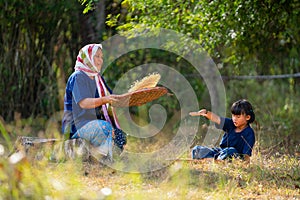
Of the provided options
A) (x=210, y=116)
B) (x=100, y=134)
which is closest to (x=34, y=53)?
(x=100, y=134)

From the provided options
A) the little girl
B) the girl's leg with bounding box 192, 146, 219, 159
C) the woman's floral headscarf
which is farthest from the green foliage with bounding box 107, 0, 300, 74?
the girl's leg with bounding box 192, 146, 219, 159

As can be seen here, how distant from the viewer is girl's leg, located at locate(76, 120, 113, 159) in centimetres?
617

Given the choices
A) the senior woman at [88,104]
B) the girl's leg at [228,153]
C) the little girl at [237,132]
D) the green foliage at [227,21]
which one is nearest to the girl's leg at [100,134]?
the senior woman at [88,104]

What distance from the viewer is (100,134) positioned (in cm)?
616

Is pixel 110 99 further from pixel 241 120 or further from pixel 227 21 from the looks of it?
pixel 227 21

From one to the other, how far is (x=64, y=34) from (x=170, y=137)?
2.34 meters

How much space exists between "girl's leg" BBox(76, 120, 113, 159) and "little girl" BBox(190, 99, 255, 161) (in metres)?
0.83

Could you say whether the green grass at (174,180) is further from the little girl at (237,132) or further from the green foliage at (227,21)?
the green foliage at (227,21)

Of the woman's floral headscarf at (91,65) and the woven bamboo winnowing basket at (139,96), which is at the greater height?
the woman's floral headscarf at (91,65)

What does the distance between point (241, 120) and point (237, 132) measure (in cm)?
14

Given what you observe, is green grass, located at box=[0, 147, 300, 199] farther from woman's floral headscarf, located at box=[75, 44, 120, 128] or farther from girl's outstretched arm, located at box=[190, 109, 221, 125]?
woman's floral headscarf, located at box=[75, 44, 120, 128]

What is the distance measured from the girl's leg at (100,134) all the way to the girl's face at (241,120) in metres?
1.21

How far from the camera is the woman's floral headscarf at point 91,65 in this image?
6180 millimetres

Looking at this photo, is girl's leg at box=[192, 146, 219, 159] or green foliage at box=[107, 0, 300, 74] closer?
girl's leg at box=[192, 146, 219, 159]
